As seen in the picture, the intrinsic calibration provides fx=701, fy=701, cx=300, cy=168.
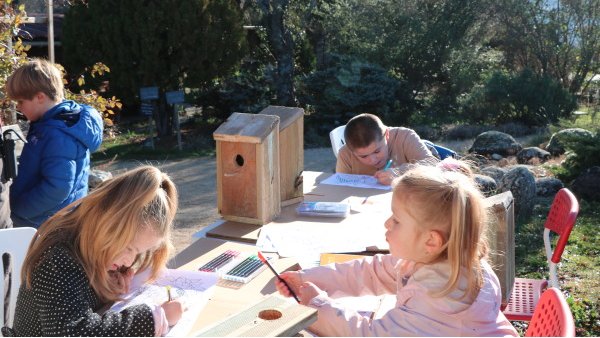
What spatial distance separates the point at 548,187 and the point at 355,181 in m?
3.76

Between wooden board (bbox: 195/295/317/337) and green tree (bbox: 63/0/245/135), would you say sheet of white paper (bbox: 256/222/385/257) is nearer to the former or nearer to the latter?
wooden board (bbox: 195/295/317/337)

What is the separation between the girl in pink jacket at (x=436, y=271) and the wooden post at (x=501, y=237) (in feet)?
2.17

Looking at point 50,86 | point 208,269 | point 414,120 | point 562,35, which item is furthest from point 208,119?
point 208,269

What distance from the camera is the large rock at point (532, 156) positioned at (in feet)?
28.6

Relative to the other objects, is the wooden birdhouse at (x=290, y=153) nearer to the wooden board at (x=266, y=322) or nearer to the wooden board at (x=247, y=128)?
the wooden board at (x=247, y=128)

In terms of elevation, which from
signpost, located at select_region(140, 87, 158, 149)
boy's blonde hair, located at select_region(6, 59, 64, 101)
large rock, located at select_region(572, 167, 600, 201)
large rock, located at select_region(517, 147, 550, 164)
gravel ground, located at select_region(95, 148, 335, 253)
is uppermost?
boy's blonde hair, located at select_region(6, 59, 64, 101)

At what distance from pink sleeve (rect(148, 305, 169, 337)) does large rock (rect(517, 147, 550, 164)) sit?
7415 millimetres

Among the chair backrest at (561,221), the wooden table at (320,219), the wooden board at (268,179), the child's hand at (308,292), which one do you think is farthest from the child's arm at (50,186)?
the chair backrest at (561,221)

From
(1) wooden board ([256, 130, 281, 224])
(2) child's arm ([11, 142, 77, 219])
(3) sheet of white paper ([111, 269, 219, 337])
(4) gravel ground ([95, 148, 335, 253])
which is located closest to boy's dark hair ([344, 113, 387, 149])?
(1) wooden board ([256, 130, 281, 224])

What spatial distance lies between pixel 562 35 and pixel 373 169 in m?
9.54

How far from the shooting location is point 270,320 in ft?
5.46

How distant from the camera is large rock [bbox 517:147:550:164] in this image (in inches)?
344

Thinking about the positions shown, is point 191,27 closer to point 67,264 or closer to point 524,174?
point 524,174

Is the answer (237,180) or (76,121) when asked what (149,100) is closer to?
(76,121)
